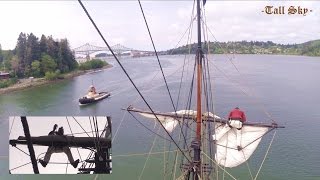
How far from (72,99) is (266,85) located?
809 inches

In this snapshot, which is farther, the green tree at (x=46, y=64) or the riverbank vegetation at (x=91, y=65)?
the riverbank vegetation at (x=91, y=65)

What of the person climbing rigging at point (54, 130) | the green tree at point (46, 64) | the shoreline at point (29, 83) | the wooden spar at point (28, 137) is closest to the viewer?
the wooden spar at point (28, 137)

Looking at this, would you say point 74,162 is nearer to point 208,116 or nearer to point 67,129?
point 67,129

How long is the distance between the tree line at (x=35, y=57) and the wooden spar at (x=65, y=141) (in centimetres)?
4658

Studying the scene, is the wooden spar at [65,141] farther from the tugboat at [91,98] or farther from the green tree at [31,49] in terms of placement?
the green tree at [31,49]

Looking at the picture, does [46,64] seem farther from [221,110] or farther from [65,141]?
[65,141]

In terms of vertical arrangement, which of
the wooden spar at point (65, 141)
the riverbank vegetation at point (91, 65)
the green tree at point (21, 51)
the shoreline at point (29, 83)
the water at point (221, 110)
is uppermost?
the green tree at point (21, 51)

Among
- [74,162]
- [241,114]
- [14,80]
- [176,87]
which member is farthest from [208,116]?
[14,80]

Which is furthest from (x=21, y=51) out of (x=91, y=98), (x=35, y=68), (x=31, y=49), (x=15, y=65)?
(x=91, y=98)

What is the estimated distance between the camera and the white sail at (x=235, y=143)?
36.7ft

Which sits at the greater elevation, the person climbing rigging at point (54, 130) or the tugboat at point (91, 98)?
the person climbing rigging at point (54, 130)

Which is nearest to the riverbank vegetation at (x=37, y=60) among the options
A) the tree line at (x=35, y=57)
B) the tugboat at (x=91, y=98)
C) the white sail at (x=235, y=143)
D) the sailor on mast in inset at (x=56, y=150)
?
the tree line at (x=35, y=57)

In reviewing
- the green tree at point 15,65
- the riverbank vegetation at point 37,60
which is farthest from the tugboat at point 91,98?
the green tree at point 15,65

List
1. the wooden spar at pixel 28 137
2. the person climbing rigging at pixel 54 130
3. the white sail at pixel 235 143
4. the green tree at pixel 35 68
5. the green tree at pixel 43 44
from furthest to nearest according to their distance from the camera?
the green tree at pixel 43 44
the green tree at pixel 35 68
the white sail at pixel 235 143
the person climbing rigging at pixel 54 130
the wooden spar at pixel 28 137
